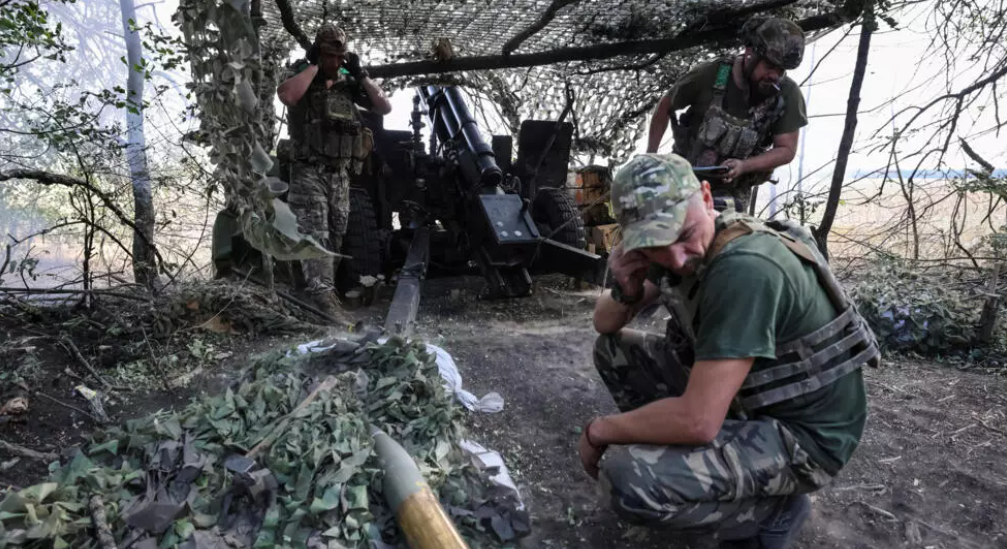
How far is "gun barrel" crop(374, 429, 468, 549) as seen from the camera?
1.44 metres

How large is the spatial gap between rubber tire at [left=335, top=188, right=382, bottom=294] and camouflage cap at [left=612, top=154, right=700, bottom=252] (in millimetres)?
3674

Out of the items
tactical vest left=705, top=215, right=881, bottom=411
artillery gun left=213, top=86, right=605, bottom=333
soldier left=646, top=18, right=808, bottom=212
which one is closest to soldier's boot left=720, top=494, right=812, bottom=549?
tactical vest left=705, top=215, right=881, bottom=411

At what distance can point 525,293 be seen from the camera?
16.1 ft

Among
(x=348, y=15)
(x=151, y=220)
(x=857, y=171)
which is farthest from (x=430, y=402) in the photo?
(x=857, y=171)

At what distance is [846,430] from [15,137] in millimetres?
5033

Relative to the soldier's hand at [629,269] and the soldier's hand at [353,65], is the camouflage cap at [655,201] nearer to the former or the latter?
the soldier's hand at [629,269]

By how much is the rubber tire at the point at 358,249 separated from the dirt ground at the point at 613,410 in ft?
4.42

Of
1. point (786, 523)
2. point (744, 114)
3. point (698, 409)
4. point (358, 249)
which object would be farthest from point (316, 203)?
point (786, 523)

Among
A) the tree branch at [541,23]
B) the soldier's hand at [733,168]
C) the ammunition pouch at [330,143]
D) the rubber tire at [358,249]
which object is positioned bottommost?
the rubber tire at [358,249]

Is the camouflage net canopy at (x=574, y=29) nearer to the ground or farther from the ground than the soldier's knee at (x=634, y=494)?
farther from the ground

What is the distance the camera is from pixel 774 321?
1.44m

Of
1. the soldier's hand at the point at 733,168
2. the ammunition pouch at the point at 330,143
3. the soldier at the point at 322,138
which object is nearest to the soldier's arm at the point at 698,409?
the soldier's hand at the point at 733,168

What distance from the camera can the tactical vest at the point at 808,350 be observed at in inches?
60.9

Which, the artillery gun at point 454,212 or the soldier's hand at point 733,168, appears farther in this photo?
the artillery gun at point 454,212
